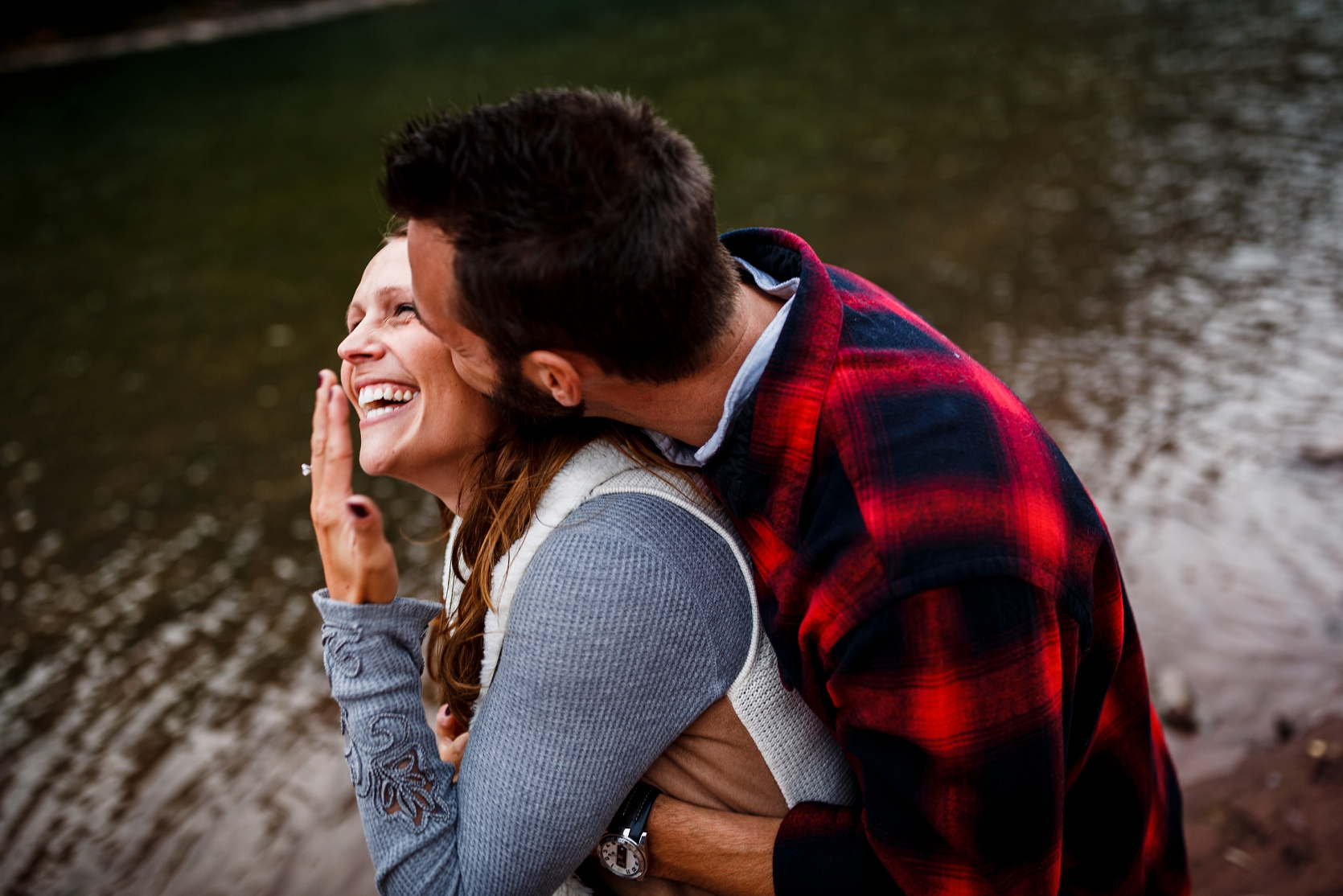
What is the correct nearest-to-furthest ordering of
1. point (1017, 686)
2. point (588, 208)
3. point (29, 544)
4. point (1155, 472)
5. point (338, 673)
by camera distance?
point (1017, 686) → point (588, 208) → point (338, 673) → point (1155, 472) → point (29, 544)

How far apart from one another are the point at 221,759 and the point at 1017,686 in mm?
4586

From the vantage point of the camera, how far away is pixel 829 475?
159cm

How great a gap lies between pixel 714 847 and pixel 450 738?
2.54 feet

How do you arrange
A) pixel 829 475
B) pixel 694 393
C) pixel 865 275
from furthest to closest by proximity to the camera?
pixel 865 275 < pixel 694 393 < pixel 829 475

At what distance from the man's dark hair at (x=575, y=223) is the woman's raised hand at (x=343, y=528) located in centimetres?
47

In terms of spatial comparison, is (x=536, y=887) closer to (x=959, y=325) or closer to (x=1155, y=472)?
(x=1155, y=472)

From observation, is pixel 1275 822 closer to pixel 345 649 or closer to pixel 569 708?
pixel 569 708

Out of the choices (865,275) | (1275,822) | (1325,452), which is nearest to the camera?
(1275,822)

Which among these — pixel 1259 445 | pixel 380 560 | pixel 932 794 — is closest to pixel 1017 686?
pixel 932 794

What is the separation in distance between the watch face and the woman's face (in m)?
0.84

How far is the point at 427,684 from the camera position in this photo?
508 centimetres

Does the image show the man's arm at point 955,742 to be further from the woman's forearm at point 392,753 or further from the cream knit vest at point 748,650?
the woman's forearm at point 392,753

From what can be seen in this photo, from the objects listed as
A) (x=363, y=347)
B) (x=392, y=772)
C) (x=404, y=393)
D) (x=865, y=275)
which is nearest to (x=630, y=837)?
(x=392, y=772)

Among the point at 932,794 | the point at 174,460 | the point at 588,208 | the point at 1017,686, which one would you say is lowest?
the point at 174,460
